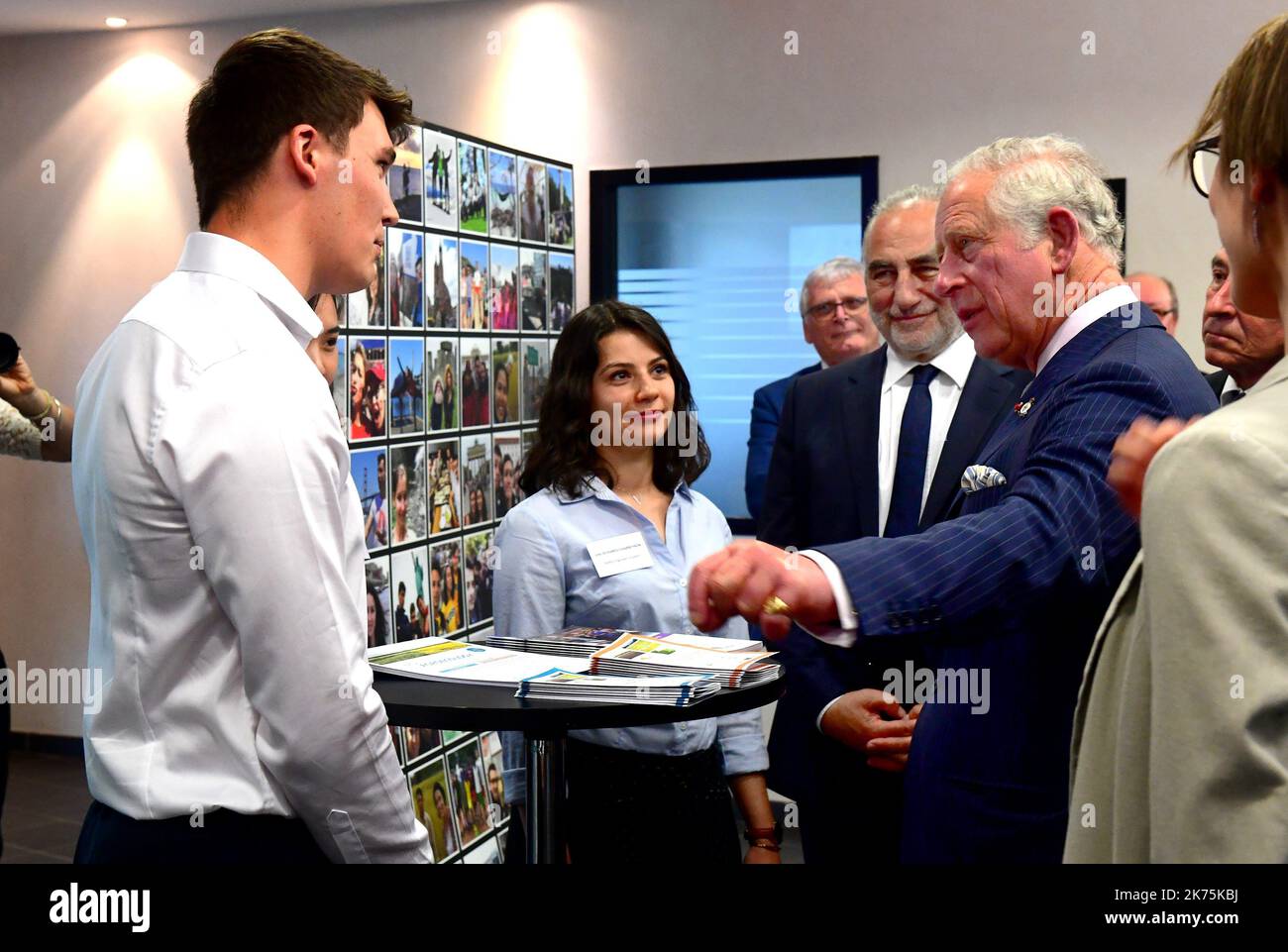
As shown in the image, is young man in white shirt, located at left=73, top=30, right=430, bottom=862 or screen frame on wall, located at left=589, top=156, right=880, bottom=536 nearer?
young man in white shirt, located at left=73, top=30, right=430, bottom=862

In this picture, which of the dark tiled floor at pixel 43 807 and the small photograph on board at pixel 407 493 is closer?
the small photograph on board at pixel 407 493

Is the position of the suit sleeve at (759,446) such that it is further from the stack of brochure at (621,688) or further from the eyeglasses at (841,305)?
the stack of brochure at (621,688)

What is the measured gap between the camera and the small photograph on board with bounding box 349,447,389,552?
3.63 meters

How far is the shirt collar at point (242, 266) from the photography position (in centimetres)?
162

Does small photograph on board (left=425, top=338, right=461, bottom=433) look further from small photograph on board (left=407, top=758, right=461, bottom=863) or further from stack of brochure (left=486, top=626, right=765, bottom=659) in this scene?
stack of brochure (left=486, top=626, right=765, bottom=659)

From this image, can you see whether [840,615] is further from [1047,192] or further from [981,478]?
[1047,192]

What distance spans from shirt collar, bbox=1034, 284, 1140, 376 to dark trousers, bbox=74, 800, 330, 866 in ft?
4.36

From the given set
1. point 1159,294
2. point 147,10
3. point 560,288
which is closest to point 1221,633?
point 1159,294

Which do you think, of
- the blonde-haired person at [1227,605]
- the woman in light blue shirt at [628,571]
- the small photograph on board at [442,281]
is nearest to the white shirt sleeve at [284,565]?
the blonde-haired person at [1227,605]

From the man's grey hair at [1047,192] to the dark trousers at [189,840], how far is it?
4.72ft

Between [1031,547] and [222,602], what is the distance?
1013 mm

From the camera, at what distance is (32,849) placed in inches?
195

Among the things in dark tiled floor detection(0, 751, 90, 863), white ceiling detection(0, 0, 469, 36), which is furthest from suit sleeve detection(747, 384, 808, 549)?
white ceiling detection(0, 0, 469, 36)
